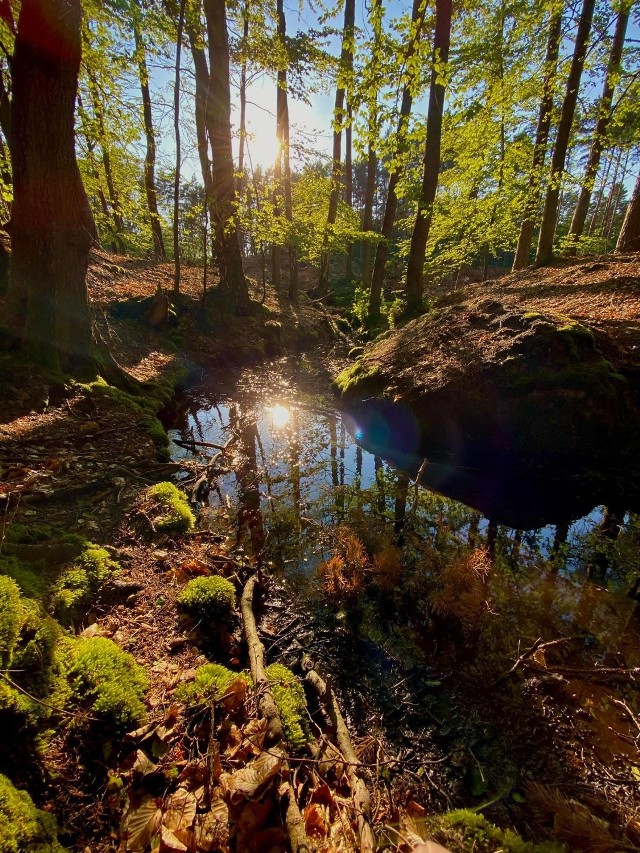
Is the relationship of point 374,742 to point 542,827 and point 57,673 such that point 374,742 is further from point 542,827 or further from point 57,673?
point 57,673

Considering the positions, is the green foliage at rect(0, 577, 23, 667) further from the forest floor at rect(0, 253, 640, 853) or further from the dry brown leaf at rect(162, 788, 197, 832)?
the dry brown leaf at rect(162, 788, 197, 832)

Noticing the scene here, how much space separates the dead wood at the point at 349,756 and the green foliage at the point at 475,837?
316 mm

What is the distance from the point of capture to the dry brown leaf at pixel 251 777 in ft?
5.25

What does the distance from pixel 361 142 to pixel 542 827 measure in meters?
8.36

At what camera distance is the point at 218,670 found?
92.9 inches

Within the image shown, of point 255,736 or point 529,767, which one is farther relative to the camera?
point 529,767

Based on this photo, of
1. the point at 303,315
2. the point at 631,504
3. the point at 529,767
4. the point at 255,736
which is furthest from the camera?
the point at 303,315

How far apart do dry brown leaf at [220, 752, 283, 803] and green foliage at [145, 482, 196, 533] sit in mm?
2729

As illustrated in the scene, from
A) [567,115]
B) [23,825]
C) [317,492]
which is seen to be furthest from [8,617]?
[567,115]

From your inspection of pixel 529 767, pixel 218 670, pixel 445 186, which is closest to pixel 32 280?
pixel 218 670

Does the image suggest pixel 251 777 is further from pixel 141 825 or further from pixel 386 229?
pixel 386 229

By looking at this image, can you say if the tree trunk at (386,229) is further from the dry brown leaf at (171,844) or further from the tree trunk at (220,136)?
the dry brown leaf at (171,844)

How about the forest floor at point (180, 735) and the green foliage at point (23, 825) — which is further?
the forest floor at point (180, 735)

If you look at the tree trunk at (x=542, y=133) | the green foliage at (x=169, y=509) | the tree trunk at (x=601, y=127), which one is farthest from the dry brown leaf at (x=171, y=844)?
the tree trunk at (x=542, y=133)
